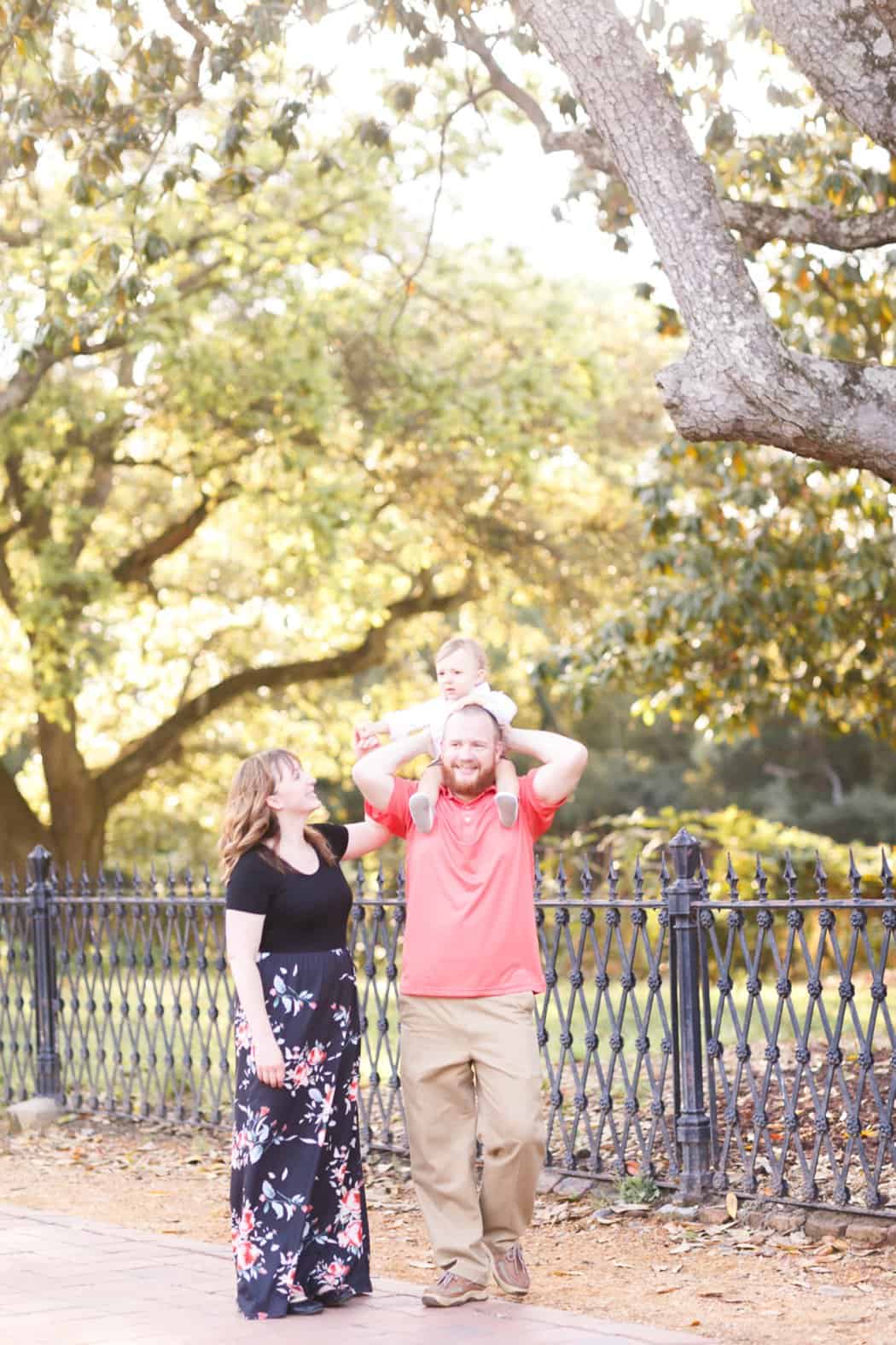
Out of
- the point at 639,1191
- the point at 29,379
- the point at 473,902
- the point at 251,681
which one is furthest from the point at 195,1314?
the point at 251,681

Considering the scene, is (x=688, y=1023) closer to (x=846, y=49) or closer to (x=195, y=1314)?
(x=195, y=1314)

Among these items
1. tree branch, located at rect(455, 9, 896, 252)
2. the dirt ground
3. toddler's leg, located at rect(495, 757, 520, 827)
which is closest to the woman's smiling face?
toddler's leg, located at rect(495, 757, 520, 827)

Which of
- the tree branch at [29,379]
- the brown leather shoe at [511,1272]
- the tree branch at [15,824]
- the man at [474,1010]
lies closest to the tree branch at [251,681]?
the tree branch at [15,824]

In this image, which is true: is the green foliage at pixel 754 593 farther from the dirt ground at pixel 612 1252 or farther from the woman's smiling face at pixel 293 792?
the woman's smiling face at pixel 293 792

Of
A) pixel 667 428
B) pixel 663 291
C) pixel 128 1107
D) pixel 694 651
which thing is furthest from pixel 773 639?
pixel 667 428

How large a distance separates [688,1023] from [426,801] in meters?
1.96

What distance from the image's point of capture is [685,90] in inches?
393

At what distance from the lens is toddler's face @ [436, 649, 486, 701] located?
5.41 m

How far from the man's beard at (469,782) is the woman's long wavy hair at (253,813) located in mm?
487

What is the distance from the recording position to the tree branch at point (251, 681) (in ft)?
79.2

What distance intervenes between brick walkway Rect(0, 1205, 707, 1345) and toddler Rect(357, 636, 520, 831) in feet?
4.86

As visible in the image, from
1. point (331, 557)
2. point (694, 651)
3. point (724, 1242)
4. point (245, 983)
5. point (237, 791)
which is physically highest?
point (331, 557)

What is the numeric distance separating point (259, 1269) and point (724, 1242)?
1.99m

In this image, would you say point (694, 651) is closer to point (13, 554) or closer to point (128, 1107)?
point (128, 1107)
